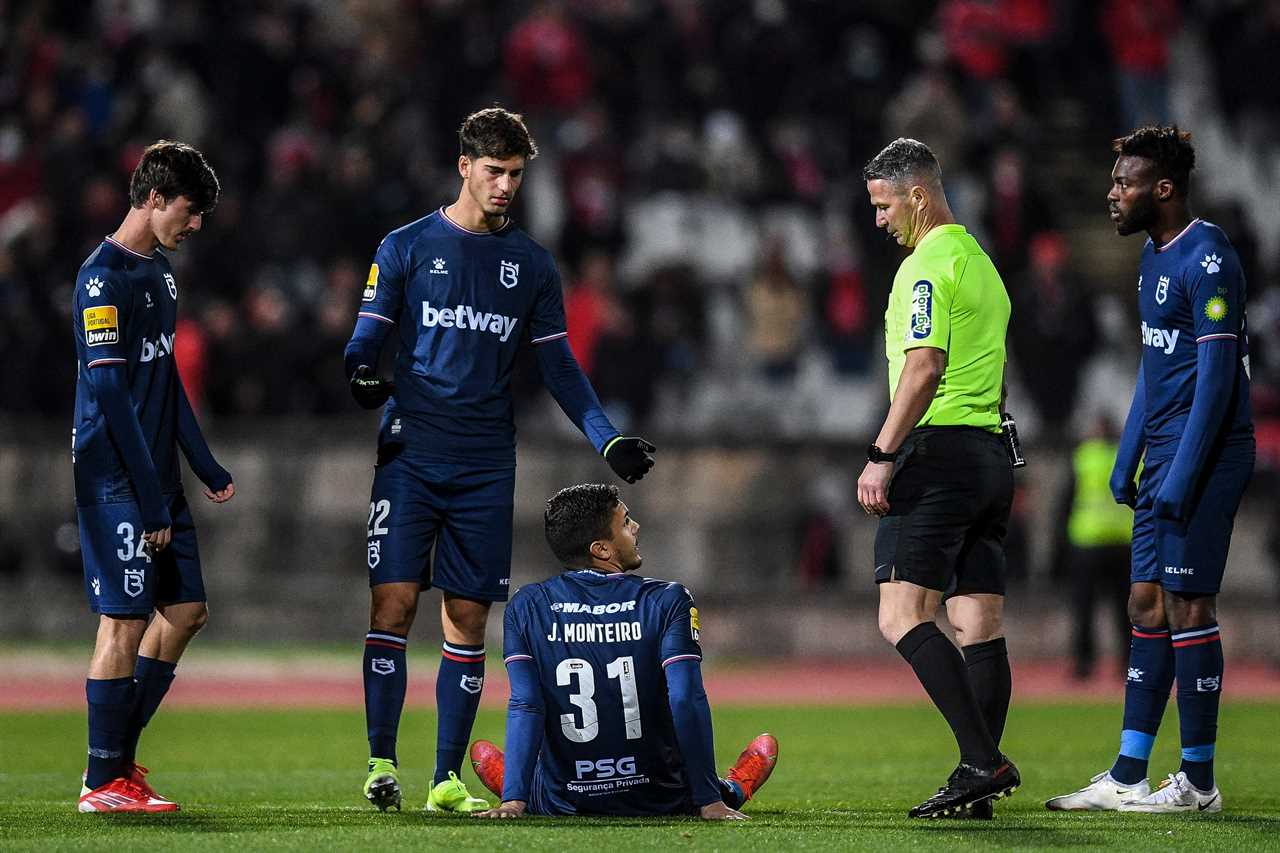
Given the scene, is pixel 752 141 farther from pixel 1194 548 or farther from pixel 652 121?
pixel 1194 548

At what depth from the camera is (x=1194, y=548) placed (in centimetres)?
758

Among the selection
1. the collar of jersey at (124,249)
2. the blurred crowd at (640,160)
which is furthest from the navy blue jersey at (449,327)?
the blurred crowd at (640,160)

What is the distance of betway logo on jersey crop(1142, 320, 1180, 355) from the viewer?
771 centimetres

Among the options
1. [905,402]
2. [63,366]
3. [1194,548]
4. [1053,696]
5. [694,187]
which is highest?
[694,187]

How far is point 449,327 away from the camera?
306 inches

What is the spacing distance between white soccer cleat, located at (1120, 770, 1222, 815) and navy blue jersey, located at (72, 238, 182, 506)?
13.3 feet

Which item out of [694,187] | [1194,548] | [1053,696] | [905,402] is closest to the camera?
[905,402]

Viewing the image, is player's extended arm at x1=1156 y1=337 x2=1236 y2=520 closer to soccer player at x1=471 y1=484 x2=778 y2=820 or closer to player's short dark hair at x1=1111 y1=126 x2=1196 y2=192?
player's short dark hair at x1=1111 y1=126 x2=1196 y2=192

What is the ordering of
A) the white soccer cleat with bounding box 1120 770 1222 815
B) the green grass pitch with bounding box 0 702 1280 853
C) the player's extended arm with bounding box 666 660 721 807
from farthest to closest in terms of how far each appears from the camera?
the white soccer cleat with bounding box 1120 770 1222 815
the player's extended arm with bounding box 666 660 721 807
the green grass pitch with bounding box 0 702 1280 853

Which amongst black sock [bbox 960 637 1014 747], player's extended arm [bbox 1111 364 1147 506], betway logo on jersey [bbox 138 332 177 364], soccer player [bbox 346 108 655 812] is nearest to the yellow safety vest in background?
player's extended arm [bbox 1111 364 1147 506]

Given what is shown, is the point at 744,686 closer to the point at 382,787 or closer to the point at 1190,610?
the point at 1190,610

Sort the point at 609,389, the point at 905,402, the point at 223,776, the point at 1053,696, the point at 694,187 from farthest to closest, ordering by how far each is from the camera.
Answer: the point at 694,187 < the point at 609,389 < the point at 1053,696 < the point at 223,776 < the point at 905,402

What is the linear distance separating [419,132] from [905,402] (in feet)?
46.9

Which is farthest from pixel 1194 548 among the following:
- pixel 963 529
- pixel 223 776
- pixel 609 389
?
pixel 609 389
